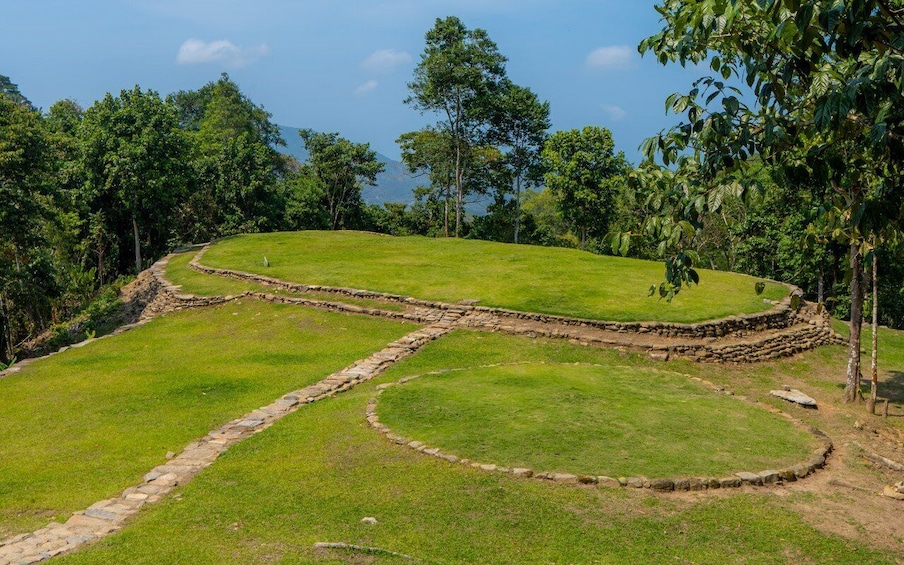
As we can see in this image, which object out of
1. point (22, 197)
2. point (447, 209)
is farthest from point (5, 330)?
point (447, 209)

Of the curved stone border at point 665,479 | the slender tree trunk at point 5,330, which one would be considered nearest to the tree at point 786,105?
the curved stone border at point 665,479

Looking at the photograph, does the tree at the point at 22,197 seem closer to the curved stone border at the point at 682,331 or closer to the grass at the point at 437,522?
the curved stone border at the point at 682,331

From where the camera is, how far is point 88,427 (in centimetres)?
1293

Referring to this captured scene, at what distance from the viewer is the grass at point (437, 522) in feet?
26.1

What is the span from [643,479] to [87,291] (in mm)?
31891

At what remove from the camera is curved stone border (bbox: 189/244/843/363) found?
19.4 meters

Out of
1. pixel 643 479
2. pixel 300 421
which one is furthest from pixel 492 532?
pixel 300 421

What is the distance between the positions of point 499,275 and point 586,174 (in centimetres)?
1781

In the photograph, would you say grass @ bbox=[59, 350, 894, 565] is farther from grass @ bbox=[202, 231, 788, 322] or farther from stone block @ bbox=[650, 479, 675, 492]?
grass @ bbox=[202, 231, 788, 322]

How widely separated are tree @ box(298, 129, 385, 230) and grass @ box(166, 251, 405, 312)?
22.3 metres

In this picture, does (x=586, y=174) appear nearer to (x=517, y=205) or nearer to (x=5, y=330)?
(x=517, y=205)

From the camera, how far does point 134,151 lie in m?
33.8

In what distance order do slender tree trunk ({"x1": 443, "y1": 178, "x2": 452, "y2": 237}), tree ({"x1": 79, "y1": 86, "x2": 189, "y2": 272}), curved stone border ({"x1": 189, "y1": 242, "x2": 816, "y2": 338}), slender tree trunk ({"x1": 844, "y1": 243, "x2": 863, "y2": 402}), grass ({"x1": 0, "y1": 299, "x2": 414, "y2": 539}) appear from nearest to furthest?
grass ({"x1": 0, "y1": 299, "x2": 414, "y2": 539}), slender tree trunk ({"x1": 844, "y1": 243, "x2": 863, "y2": 402}), curved stone border ({"x1": 189, "y1": 242, "x2": 816, "y2": 338}), tree ({"x1": 79, "y1": 86, "x2": 189, "y2": 272}), slender tree trunk ({"x1": 443, "y1": 178, "x2": 452, "y2": 237})

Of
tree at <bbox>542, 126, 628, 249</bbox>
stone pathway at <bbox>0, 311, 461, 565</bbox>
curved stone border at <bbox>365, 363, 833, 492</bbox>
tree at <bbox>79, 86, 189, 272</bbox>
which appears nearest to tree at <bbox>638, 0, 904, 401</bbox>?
curved stone border at <bbox>365, 363, 833, 492</bbox>
